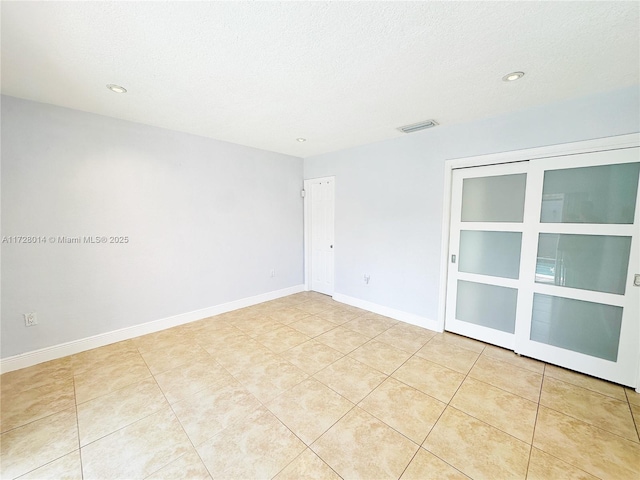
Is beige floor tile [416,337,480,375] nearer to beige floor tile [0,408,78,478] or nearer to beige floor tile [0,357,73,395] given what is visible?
beige floor tile [0,408,78,478]

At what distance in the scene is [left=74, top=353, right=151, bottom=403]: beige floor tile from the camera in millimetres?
2150

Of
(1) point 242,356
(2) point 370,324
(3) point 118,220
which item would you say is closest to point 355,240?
(2) point 370,324

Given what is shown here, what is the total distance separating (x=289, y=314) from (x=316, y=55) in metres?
3.26

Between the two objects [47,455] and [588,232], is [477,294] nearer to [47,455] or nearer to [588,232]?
[588,232]

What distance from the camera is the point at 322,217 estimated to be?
4738 mm

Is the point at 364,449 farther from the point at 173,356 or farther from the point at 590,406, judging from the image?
the point at 173,356

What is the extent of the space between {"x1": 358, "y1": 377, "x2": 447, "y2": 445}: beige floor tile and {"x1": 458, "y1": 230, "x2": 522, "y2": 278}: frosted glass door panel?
167 centimetres

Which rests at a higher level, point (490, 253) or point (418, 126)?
point (418, 126)

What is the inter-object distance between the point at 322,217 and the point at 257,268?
5.00ft


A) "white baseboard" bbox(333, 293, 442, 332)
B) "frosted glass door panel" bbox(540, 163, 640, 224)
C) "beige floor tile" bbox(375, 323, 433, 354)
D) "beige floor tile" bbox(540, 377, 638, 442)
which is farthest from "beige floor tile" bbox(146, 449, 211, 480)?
"frosted glass door panel" bbox(540, 163, 640, 224)

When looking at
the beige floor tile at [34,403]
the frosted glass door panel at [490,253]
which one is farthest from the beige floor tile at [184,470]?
the frosted glass door panel at [490,253]

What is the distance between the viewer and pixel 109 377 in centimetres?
236

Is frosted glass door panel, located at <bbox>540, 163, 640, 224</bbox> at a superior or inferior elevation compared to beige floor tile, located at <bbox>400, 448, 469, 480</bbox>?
superior

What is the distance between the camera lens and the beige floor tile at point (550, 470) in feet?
4.71
